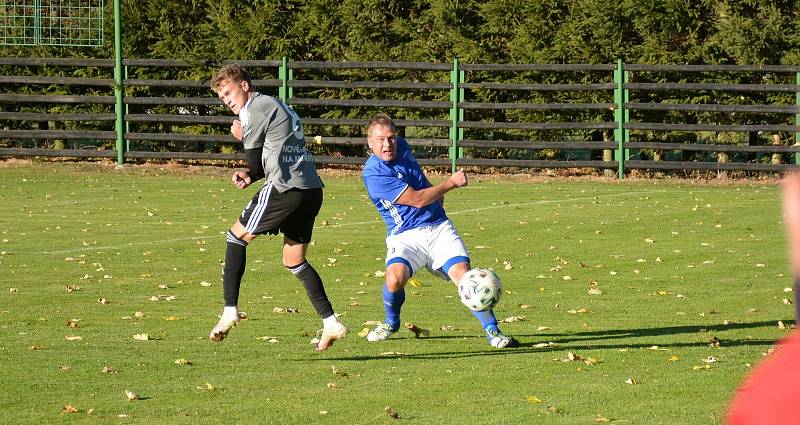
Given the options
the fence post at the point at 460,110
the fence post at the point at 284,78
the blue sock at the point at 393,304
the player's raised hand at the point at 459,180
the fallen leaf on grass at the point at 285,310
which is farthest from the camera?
the fence post at the point at 284,78

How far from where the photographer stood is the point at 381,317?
9.81 m

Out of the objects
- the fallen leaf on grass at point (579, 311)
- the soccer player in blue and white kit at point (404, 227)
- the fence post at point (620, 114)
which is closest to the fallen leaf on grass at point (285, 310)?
the soccer player in blue and white kit at point (404, 227)

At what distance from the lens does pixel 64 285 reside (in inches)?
454

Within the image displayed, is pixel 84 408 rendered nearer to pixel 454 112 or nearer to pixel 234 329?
pixel 234 329

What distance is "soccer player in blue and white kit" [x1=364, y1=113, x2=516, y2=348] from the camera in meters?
8.64

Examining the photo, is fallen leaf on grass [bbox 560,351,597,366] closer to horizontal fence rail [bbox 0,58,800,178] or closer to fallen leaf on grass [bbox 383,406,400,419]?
fallen leaf on grass [bbox 383,406,400,419]

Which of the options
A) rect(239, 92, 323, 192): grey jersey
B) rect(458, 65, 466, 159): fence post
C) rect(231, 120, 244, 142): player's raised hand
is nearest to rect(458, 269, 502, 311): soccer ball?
rect(239, 92, 323, 192): grey jersey

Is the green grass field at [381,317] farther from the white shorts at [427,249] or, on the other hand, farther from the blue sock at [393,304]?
the white shorts at [427,249]

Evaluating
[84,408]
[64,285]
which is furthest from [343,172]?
[84,408]

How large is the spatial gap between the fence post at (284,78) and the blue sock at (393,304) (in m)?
16.2

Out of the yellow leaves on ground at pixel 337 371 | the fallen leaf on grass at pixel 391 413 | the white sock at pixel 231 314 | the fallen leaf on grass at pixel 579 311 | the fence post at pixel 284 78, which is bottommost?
the fallen leaf on grass at pixel 579 311

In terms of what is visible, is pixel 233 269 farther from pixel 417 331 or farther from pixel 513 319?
pixel 513 319

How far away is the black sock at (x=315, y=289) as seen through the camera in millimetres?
→ 8281

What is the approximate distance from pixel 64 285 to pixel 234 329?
2891mm
